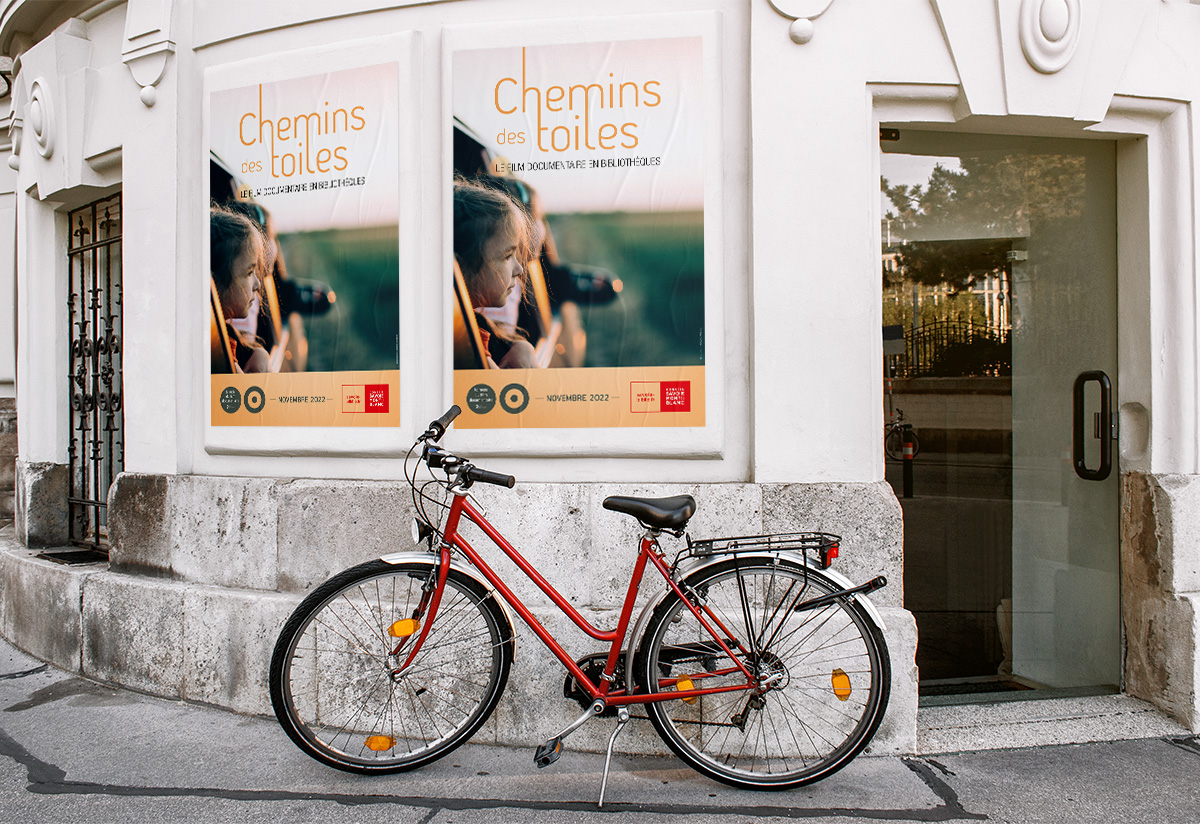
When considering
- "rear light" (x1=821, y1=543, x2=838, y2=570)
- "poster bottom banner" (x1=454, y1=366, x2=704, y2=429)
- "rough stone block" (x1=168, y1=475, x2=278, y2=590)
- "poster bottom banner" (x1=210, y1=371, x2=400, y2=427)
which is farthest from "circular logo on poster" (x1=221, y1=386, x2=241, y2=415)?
"rear light" (x1=821, y1=543, x2=838, y2=570)

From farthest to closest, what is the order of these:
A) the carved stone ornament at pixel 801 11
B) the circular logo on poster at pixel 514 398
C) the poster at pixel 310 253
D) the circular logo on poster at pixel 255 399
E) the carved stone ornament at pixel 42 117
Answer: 1. the carved stone ornament at pixel 42 117
2. the circular logo on poster at pixel 255 399
3. the poster at pixel 310 253
4. the circular logo on poster at pixel 514 398
5. the carved stone ornament at pixel 801 11

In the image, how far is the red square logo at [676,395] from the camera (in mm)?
3660

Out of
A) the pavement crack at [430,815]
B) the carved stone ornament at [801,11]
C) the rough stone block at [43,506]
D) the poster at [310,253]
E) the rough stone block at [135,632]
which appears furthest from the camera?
the rough stone block at [43,506]

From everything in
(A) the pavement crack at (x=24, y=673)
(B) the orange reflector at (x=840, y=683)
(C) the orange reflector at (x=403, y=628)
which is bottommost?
(A) the pavement crack at (x=24, y=673)

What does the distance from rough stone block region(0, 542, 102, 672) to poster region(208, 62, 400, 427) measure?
1.34m

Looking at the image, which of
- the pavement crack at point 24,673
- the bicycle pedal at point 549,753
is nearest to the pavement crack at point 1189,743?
the bicycle pedal at point 549,753

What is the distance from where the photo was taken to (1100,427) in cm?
400

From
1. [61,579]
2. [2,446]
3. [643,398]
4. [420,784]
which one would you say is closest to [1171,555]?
[643,398]

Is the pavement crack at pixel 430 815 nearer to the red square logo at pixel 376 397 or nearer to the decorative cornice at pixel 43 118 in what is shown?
the red square logo at pixel 376 397

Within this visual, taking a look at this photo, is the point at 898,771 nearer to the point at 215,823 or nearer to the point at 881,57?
the point at 215,823

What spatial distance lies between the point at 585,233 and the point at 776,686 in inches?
82.9

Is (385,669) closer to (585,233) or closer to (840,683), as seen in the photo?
(840,683)

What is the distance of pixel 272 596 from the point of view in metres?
3.88

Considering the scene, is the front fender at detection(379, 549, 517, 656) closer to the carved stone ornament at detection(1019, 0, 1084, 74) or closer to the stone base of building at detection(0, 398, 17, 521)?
the carved stone ornament at detection(1019, 0, 1084, 74)
